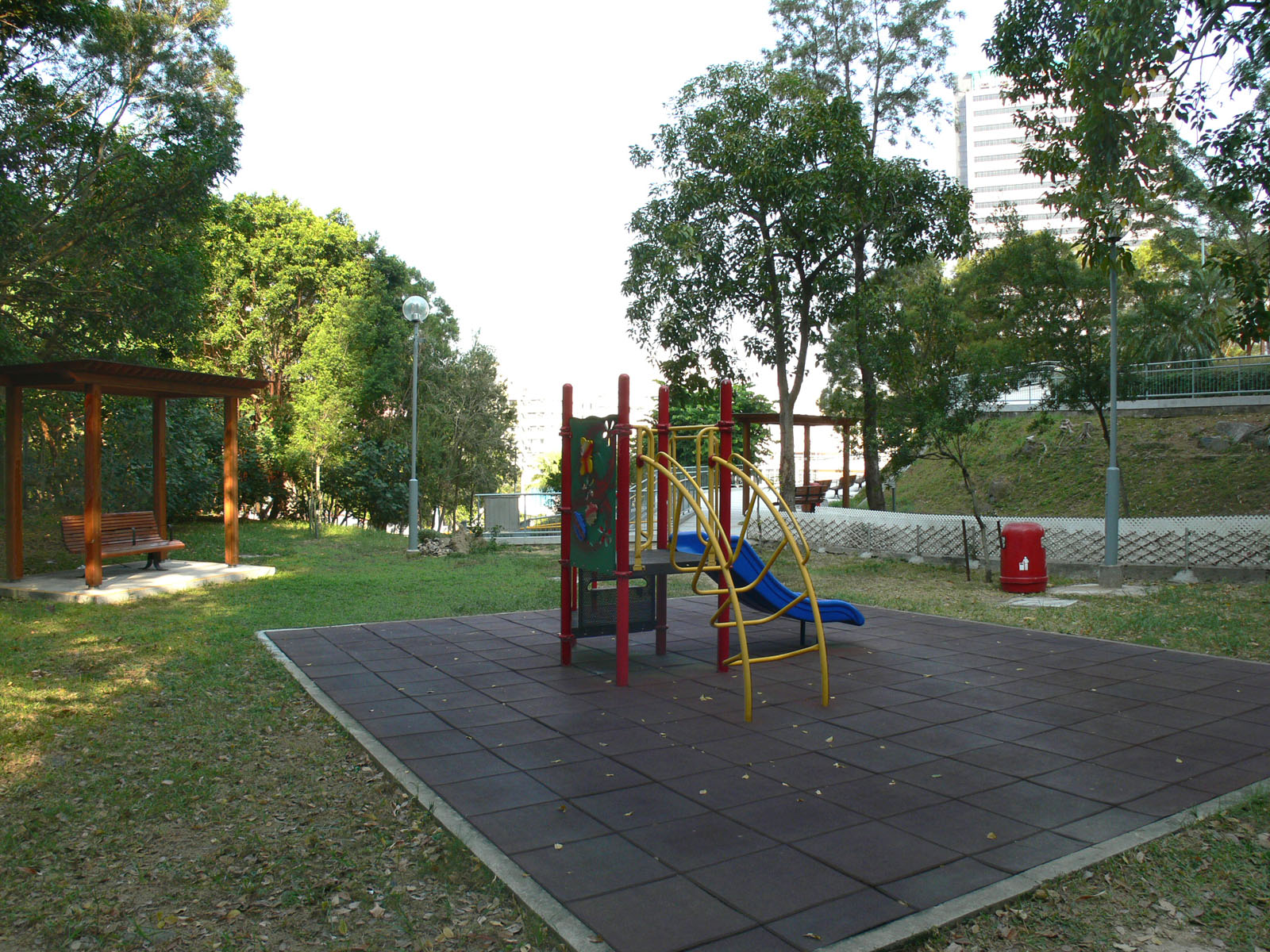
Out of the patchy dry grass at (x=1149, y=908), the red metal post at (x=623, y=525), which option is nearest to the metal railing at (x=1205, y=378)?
the red metal post at (x=623, y=525)

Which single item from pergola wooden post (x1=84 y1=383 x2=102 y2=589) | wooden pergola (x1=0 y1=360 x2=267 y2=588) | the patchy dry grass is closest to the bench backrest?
wooden pergola (x1=0 y1=360 x2=267 y2=588)

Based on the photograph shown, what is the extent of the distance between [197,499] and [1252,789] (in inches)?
678

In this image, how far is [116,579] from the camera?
393 inches

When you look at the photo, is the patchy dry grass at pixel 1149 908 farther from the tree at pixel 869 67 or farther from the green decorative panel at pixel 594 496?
the tree at pixel 869 67

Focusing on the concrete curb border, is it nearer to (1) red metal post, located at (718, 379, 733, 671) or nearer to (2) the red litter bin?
(1) red metal post, located at (718, 379, 733, 671)

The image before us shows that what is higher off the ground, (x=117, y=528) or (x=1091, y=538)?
(x=117, y=528)

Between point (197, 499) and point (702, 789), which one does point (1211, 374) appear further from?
point (197, 499)

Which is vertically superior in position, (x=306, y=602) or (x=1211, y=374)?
(x=1211, y=374)

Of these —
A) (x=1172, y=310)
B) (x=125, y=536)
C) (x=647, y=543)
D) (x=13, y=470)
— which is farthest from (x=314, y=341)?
(x=1172, y=310)

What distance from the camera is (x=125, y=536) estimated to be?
10.6m

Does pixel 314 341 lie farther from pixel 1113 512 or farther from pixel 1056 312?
pixel 1113 512

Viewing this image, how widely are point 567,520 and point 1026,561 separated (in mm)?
6543

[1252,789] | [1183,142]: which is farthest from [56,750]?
[1183,142]

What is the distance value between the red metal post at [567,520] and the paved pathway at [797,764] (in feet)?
0.58
